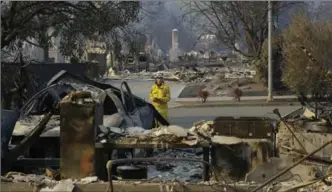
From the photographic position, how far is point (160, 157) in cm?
718

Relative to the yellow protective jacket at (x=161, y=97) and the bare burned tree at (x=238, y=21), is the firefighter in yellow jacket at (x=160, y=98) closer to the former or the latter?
the yellow protective jacket at (x=161, y=97)

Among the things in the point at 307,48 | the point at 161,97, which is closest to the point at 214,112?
the point at 307,48

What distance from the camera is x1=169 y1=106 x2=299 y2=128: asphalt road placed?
72.7ft

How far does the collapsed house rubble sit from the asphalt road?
37.1ft

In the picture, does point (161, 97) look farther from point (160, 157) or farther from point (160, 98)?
point (160, 157)

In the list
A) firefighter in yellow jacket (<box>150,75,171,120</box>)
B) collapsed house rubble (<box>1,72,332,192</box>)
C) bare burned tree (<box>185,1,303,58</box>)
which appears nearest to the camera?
collapsed house rubble (<box>1,72,332,192</box>)

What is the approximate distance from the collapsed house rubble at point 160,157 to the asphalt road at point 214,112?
445 inches

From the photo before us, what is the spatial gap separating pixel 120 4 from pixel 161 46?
79738mm

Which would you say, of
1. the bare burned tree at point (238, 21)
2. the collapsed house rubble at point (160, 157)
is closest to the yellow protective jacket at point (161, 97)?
the collapsed house rubble at point (160, 157)

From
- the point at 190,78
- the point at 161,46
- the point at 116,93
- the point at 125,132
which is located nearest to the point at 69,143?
the point at 125,132

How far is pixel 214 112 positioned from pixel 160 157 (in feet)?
58.6

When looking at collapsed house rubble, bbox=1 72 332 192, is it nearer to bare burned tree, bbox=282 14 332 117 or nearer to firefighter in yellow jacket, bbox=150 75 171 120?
firefighter in yellow jacket, bbox=150 75 171 120

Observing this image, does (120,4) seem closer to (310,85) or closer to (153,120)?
(153,120)

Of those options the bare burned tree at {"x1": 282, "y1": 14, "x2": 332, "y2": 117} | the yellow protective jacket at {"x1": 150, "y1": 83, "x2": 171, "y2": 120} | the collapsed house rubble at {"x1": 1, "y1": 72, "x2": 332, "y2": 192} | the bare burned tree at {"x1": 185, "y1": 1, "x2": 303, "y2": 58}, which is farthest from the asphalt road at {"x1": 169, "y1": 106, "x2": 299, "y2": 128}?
the collapsed house rubble at {"x1": 1, "y1": 72, "x2": 332, "y2": 192}
